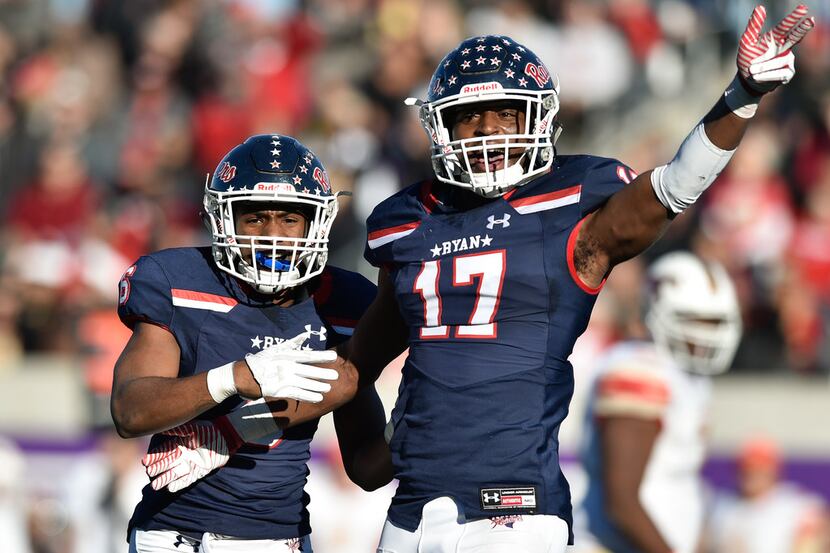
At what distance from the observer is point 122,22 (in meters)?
11.1

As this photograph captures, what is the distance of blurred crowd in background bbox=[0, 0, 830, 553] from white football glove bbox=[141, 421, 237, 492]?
12.2 ft

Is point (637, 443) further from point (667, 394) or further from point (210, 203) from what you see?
point (210, 203)

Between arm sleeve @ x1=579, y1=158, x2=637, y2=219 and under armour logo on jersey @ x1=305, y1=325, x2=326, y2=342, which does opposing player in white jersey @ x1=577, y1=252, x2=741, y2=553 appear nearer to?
under armour logo on jersey @ x1=305, y1=325, x2=326, y2=342

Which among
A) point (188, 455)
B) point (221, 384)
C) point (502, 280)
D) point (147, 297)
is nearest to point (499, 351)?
point (502, 280)

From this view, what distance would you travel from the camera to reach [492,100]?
12.3 ft

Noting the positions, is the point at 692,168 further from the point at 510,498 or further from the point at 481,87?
the point at 510,498

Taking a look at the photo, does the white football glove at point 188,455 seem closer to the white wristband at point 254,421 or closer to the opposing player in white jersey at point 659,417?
the white wristband at point 254,421

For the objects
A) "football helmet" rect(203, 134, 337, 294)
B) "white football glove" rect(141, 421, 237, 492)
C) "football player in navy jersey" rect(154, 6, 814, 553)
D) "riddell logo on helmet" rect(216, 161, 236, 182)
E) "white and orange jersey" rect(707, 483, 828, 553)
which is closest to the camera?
"football player in navy jersey" rect(154, 6, 814, 553)

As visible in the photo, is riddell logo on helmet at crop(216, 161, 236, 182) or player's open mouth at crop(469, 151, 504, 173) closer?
player's open mouth at crop(469, 151, 504, 173)

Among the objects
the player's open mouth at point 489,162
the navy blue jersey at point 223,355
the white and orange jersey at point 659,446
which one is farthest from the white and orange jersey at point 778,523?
the player's open mouth at point 489,162

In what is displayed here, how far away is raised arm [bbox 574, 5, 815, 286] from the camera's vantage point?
10.6ft

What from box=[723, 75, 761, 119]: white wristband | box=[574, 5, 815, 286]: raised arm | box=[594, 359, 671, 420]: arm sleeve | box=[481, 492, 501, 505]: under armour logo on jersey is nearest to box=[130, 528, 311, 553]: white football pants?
box=[481, 492, 501, 505]: under armour logo on jersey

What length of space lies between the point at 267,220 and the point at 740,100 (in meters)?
1.46

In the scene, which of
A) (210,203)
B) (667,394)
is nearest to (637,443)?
(667,394)
